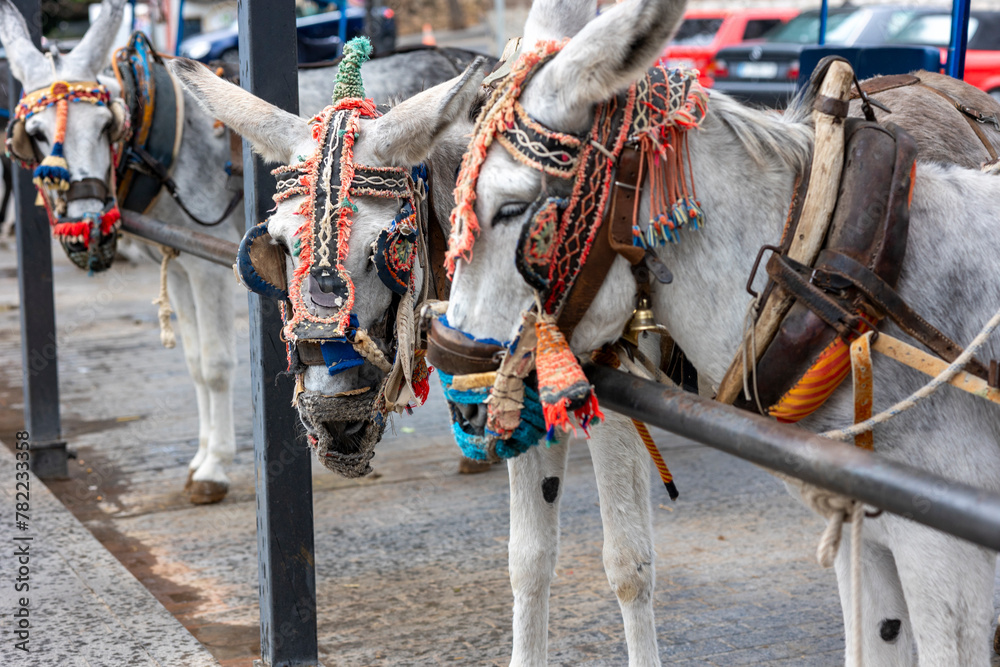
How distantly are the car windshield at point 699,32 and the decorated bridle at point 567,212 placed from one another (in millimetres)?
15823

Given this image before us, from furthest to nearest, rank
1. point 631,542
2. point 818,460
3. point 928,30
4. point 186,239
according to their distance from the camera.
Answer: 1. point 928,30
2. point 186,239
3. point 631,542
4. point 818,460

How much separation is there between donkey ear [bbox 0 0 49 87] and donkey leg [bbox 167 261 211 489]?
1228mm

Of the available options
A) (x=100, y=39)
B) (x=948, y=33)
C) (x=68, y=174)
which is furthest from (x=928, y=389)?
(x=948, y=33)

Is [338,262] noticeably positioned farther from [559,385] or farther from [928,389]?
[928,389]

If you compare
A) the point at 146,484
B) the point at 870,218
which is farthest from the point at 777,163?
the point at 146,484

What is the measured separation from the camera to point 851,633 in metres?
1.64

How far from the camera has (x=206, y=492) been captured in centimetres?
518

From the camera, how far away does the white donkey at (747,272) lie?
1.79 meters

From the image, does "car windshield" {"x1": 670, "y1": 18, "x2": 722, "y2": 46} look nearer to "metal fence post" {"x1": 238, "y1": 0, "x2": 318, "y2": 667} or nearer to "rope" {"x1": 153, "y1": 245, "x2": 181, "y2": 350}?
"rope" {"x1": 153, "y1": 245, "x2": 181, "y2": 350}

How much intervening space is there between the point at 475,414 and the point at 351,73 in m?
1.31

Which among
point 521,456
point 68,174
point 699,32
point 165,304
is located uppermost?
point 699,32

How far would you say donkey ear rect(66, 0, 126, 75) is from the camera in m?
4.98

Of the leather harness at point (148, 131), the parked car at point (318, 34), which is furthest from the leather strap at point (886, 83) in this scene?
the parked car at point (318, 34)

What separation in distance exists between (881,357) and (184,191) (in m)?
4.30
